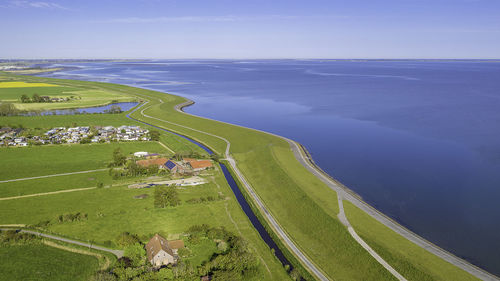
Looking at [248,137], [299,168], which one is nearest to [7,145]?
[248,137]

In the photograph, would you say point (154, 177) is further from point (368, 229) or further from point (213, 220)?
point (368, 229)

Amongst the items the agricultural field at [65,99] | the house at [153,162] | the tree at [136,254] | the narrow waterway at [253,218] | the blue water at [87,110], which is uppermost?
the agricultural field at [65,99]

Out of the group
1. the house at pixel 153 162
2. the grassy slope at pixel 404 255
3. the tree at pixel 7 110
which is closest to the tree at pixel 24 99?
the tree at pixel 7 110

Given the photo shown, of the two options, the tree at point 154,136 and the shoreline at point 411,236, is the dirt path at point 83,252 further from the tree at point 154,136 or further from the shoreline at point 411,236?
the tree at point 154,136

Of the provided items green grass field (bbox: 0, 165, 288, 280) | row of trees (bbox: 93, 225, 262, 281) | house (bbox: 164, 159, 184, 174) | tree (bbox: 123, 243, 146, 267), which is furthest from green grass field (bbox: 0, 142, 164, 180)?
row of trees (bbox: 93, 225, 262, 281)

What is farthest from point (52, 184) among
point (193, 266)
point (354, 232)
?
point (354, 232)

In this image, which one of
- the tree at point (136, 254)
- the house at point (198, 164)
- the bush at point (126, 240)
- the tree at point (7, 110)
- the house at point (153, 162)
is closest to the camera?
the tree at point (136, 254)
